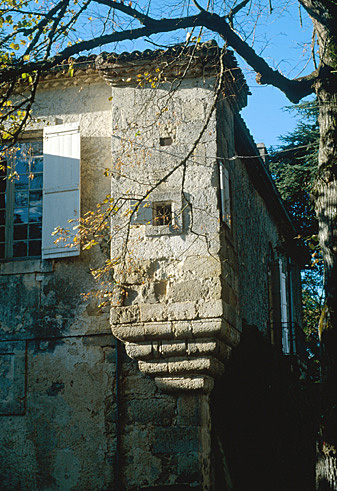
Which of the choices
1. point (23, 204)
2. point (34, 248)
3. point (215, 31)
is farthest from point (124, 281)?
point (215, 31)

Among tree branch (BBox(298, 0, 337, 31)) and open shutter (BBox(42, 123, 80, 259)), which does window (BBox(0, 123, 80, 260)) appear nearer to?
open shutter (BBox(42, 123, 80, 259))

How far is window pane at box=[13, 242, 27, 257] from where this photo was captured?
26.7 feet

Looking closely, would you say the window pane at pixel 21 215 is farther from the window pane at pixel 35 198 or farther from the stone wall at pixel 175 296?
the stone wall at pixel 175 296

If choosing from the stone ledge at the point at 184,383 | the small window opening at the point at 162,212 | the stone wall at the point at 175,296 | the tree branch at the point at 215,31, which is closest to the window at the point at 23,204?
the stone wall at the point at 175,296

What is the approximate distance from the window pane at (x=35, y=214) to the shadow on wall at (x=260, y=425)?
2815 mm

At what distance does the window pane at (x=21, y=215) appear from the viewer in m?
8.24

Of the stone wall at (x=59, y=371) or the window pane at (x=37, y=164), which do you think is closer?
the stone wall at (x=59, y=371)

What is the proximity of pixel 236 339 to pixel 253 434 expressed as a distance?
60.5 inches

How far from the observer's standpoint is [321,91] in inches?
238

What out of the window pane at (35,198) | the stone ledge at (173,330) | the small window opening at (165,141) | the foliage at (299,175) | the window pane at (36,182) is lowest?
the stone ledge at (173,330)

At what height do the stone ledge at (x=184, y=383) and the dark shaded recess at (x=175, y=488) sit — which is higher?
the stone ledge at (x=184, y=383)

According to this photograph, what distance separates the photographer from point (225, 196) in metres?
7.36

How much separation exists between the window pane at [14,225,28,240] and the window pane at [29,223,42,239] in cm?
7

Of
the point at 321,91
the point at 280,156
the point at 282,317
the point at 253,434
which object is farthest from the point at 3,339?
the point at 280,156
